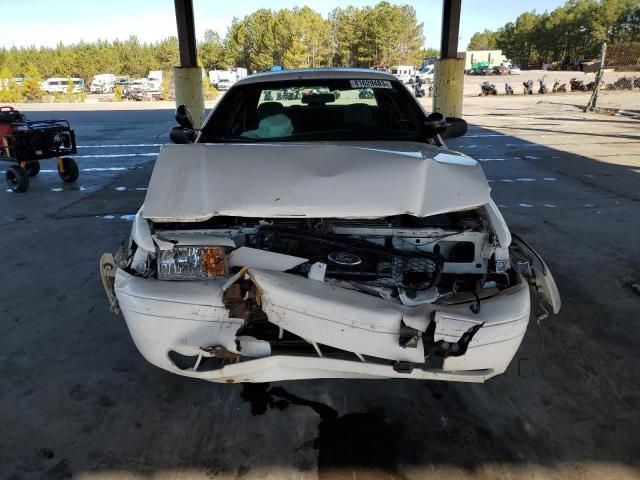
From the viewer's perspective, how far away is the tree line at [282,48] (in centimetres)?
5481

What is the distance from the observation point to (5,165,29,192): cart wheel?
7250mm

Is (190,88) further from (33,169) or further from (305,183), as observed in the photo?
(305,183)

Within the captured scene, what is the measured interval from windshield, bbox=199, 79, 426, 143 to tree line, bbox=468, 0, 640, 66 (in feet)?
196

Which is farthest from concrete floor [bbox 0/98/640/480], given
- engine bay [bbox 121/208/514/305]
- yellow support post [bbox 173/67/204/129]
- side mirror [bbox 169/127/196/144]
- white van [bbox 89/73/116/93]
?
white van [bbox 89/73/116/93]

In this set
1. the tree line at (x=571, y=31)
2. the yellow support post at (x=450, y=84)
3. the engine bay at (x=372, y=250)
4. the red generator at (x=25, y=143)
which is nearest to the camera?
the engine bay at (x=372, y=250)

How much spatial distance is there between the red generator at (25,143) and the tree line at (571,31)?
196 ft

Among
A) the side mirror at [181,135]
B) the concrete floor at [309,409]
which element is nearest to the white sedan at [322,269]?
the concrete floor at [309,409]

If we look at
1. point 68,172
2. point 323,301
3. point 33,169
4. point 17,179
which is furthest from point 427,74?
point 323,301

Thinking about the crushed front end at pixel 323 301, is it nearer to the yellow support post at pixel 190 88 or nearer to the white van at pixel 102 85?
the yellow support post at pixel 190 88

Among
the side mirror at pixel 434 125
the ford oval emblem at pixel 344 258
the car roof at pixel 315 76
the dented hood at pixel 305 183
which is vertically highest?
the car roof at pixel 315 76

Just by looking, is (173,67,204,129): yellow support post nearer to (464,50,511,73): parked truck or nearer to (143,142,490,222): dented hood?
(143,142,490,222): dented hood

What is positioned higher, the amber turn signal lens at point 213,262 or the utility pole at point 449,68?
the utility pole at point 449,68

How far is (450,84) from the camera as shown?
975cm

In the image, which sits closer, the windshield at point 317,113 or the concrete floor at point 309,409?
the concrete floor at point 309,409
